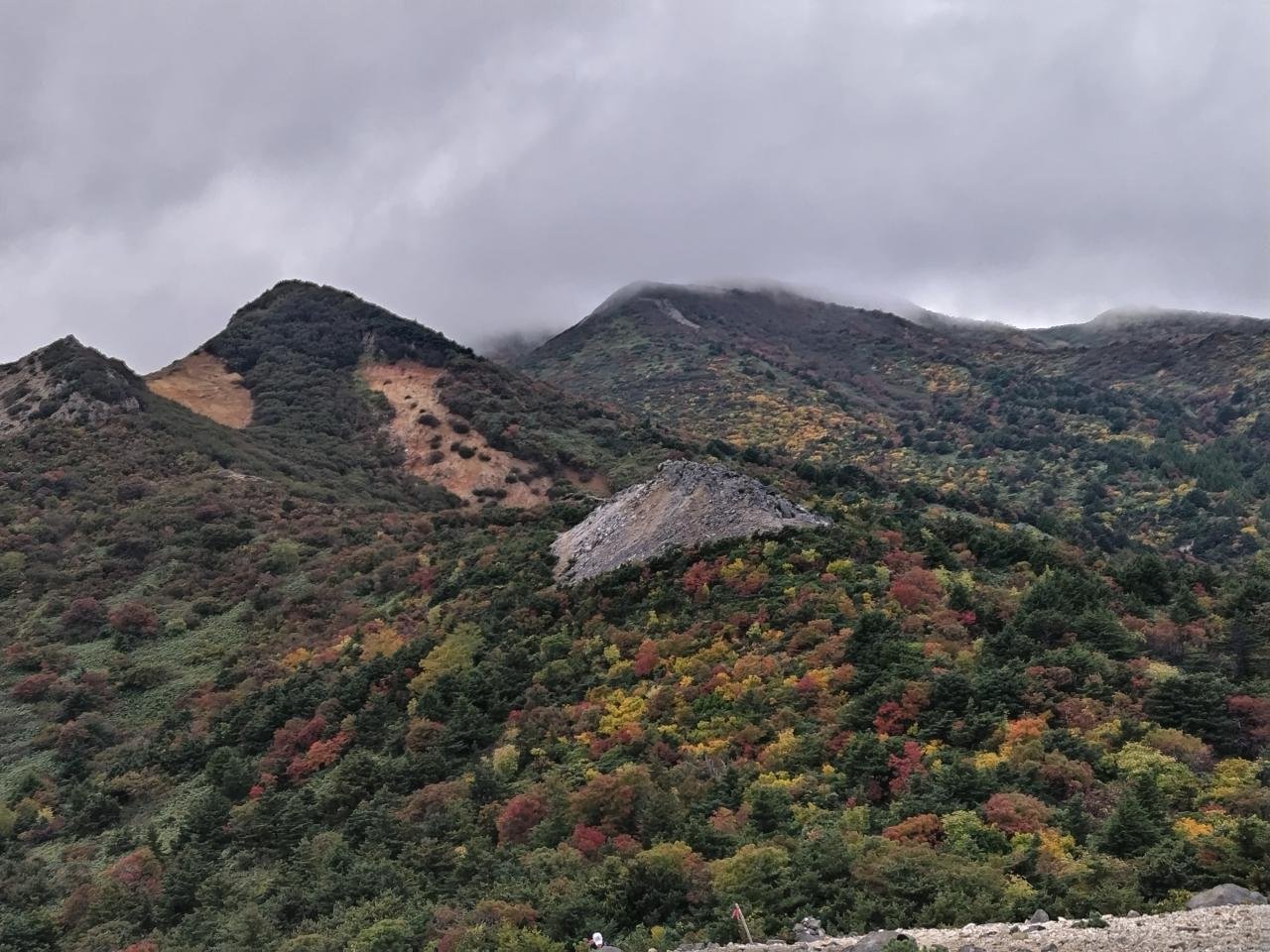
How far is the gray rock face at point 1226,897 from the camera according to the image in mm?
14156

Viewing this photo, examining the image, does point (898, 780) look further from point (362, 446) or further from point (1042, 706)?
point (362, 446)

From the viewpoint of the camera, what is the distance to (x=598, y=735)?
2667cm

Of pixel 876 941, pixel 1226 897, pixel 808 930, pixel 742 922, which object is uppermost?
pixel 1226 897

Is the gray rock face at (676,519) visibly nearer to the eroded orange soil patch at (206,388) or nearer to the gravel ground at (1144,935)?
the gravel ground at (1144,935)

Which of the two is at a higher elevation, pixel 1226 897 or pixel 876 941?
pixel 1226 897

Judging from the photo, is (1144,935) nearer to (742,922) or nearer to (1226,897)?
(1226,897)

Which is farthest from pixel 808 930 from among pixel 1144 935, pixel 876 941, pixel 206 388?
pixel 206 388

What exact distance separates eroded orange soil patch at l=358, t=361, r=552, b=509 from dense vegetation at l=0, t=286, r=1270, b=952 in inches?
777

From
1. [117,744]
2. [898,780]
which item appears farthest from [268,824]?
[898,780]

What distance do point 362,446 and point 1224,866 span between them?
77495 mm

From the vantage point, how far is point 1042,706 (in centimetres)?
2309

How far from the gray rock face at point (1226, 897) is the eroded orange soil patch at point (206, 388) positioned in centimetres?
8427

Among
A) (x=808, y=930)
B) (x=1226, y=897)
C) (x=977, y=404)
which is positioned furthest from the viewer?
(x=977, y=404)

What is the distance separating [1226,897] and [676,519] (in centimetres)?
2687
